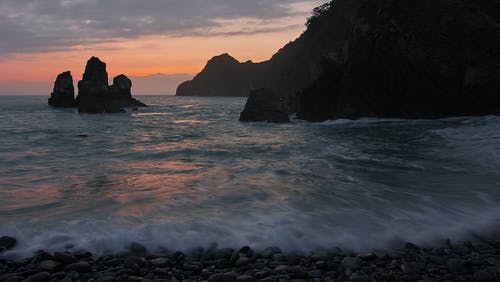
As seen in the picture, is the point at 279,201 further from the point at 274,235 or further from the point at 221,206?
the point at 274,235

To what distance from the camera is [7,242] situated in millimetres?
6215

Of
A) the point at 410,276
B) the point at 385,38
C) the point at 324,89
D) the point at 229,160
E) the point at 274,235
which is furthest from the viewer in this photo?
the point at 324,89

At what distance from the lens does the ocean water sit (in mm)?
6637

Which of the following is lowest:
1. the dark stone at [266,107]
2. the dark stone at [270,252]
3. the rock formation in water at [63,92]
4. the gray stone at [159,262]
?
the dark stone at [270,252]

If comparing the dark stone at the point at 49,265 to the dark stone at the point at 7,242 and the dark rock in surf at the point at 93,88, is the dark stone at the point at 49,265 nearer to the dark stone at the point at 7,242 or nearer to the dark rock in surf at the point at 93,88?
the dark stone at the point at 7,242

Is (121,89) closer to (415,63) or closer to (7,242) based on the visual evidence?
(415,63)

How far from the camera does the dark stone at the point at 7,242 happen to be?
20.0ft

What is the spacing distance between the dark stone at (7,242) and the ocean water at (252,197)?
0.17m

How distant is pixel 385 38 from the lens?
3156 cm

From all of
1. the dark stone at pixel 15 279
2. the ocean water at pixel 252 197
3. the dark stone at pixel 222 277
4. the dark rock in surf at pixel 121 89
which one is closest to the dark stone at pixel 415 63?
the ocean water at pixel 252 197

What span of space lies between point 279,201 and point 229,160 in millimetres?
6722

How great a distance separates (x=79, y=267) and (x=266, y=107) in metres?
33.1

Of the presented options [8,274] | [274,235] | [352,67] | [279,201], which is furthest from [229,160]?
[352,67]

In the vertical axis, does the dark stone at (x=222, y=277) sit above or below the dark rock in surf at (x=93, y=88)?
below
